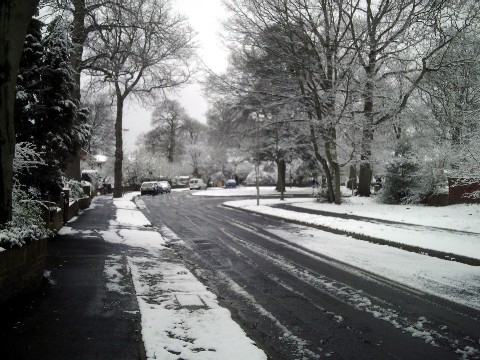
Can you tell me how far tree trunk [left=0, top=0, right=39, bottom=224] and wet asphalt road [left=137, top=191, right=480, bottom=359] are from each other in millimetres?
3760

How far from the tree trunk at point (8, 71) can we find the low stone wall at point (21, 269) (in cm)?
66

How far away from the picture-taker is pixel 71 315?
5523 millimetres

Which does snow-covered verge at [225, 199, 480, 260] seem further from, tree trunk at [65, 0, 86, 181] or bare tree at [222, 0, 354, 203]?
tree trunk at [65, 0, 86, 181]

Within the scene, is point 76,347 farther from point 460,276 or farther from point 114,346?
point 460,276

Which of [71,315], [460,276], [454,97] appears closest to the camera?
[71,315]

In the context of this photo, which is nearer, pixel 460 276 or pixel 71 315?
pixel 71 315

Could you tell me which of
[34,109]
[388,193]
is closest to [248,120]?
[388,193]

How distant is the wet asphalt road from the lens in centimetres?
476

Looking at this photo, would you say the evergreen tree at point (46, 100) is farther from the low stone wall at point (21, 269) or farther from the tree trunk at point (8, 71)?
the low stone wall at point (21, 269)

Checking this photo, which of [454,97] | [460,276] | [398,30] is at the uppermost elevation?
[398,30]

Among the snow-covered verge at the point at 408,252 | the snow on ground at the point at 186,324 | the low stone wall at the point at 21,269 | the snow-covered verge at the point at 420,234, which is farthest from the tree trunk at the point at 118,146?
the low stone wall at the point at 21,269

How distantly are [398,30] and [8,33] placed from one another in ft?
66.3

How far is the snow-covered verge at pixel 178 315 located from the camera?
4434 mm

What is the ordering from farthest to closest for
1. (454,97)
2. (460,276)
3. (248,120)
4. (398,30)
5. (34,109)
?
(248,120)
(454,97)
(398,30)
(34,109)
(460,276)
